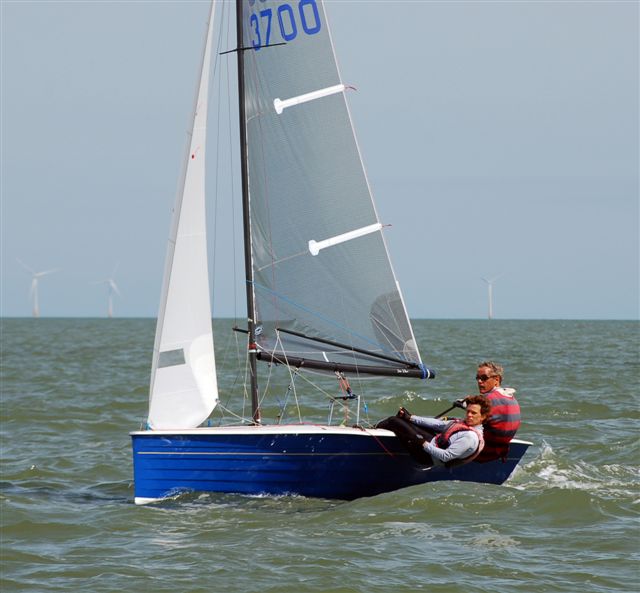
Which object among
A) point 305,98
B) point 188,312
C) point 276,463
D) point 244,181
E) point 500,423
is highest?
point 305,98

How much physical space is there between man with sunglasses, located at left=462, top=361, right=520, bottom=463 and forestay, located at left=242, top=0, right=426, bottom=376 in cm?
180

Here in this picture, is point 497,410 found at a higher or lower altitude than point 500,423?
higher

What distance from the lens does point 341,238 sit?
Answer: 14.4 meters

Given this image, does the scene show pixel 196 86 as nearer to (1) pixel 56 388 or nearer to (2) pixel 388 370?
(2) pixel 388 370

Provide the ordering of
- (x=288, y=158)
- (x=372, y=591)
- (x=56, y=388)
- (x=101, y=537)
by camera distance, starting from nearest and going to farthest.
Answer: (x=372, y=591) → (x=101, y=537) → (x=288, y=158) → (x=56, y=388)

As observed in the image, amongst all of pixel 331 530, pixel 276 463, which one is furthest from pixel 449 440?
pixel 276 463

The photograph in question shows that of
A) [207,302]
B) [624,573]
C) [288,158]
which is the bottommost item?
[624,573]

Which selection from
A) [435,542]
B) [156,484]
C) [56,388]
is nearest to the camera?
[435,542]

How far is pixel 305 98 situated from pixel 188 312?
3030 millimetres

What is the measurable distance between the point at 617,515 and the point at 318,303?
441 centimetres

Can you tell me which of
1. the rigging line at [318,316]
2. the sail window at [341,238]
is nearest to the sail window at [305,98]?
the sail window at [341,238]

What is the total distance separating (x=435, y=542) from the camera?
36.9 feet

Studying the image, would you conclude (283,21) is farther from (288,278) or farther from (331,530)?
(331,530)

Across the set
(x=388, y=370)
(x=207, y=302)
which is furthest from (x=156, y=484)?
(x=388, y=370)
